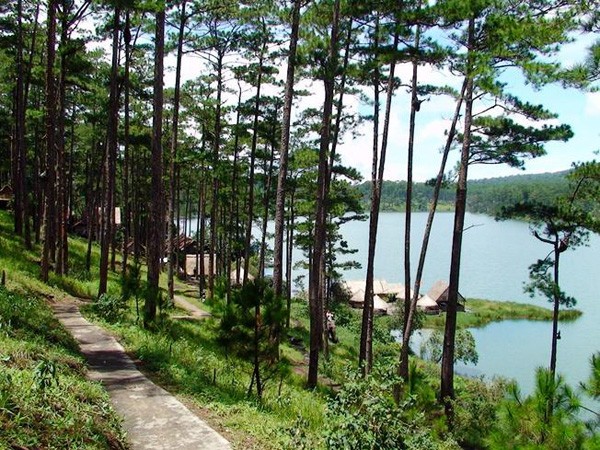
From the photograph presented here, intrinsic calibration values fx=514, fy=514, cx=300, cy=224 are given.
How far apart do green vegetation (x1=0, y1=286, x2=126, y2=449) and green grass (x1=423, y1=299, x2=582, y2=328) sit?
37.4 m

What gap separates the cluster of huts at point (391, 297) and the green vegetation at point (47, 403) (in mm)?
37541

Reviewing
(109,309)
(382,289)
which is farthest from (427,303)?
(109,309)

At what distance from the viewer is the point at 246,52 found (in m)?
18.4

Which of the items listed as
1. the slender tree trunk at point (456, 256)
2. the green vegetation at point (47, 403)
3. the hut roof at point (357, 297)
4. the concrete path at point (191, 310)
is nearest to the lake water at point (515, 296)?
the slender tree trunk at point (456, 256)

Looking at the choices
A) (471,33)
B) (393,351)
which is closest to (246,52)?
(471,33)

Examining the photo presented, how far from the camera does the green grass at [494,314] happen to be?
137 ft

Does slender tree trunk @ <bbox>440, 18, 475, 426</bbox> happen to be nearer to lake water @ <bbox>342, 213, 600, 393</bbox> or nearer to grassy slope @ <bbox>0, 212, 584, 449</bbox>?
lake water @ <bbox>342, 213, 600, 393</bbox>

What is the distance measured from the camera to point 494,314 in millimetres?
44906

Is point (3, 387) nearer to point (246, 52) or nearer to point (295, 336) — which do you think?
point (246, 52)

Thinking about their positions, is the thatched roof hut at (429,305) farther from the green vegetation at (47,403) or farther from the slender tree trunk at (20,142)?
the green vegetation at (47,403)

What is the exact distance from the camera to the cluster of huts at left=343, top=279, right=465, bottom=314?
43.8 meters

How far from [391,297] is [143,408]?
40.3 m

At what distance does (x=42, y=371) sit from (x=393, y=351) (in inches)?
837

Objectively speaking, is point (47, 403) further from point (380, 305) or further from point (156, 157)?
point (380, 305)
